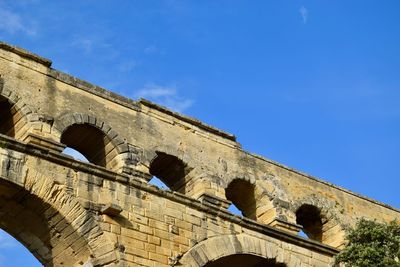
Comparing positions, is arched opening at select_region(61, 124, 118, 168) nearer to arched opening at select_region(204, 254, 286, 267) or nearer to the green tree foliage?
arched opening at select_region(204, 254, 286, 267)

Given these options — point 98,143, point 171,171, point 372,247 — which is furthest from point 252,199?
point 98,143

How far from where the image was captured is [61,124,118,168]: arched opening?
1426cm

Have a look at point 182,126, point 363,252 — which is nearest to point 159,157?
point 182,126

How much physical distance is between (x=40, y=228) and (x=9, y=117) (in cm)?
200

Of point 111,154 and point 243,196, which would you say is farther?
point 243,196

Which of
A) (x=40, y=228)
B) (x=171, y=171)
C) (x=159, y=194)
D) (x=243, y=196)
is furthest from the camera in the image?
(x=243, y=196)

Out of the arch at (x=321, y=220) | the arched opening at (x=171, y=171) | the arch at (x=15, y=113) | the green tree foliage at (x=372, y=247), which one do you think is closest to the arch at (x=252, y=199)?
the arch at (x=321, y=220)

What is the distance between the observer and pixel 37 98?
45.1 ft

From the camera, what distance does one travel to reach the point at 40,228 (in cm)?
1273

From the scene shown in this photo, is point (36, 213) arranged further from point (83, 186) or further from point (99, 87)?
point (99, 87)

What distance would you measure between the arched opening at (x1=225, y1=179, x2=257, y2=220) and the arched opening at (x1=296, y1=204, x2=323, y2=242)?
1181 millimetres

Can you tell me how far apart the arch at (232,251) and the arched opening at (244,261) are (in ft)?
0.17

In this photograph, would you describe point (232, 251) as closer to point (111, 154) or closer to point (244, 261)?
point (244, 261)

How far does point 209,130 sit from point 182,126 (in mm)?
643
